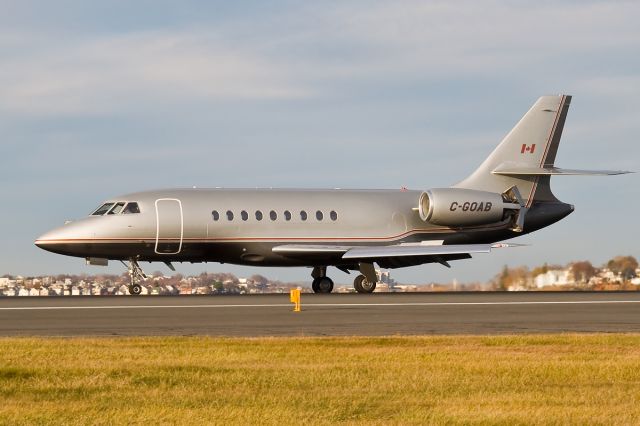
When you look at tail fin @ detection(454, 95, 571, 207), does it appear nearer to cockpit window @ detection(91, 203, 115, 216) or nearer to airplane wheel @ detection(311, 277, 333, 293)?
airplane wheel @ detection(311, 277, 333, 293)

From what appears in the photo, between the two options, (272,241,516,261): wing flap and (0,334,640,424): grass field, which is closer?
(0,334,640,424): grass field

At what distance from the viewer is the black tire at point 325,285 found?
43.1 m

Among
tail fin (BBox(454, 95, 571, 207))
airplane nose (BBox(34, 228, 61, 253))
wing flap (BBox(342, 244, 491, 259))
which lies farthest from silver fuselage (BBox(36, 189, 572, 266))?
tail fin (BBox(454, 95, 571, 207))

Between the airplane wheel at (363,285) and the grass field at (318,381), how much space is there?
71.9 feet

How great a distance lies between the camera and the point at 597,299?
3444cm

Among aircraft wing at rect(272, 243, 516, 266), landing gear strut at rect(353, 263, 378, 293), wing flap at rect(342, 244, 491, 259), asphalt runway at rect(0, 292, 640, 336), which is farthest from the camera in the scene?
landing gear strut at rect(353, 263, 378, 293)

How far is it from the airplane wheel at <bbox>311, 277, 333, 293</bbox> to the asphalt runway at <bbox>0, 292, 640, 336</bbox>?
280 inches

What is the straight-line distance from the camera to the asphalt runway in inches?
881

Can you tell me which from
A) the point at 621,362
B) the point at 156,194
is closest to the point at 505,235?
A: the point at 156,194

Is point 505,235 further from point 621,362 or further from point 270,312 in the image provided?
point 621,362

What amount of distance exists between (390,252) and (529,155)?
9708 millimetres

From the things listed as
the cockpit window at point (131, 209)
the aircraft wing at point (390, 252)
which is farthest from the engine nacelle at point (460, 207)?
the cockpit window at point (131, 209)

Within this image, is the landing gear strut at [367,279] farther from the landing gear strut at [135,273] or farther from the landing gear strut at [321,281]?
the landing gear strut at [135,273]

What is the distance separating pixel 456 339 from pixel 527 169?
26.6 m
